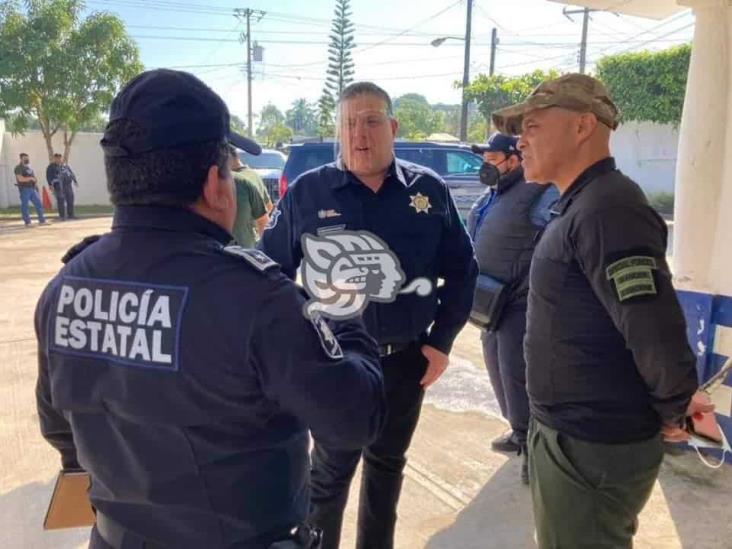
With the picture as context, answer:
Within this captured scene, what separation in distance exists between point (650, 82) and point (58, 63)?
14.8 m

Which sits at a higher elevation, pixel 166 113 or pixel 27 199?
pixel 166 113

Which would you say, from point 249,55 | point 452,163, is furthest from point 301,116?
point 452,163

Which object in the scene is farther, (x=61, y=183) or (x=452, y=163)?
(x=61, y=183)

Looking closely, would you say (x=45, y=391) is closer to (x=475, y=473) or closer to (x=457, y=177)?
(x=475, y=473)

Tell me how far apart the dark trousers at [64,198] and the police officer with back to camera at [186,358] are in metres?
15.0

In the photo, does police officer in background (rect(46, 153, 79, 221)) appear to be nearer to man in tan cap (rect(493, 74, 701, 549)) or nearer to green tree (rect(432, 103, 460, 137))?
man in tan cap (rect(493, 74, 701, 549))

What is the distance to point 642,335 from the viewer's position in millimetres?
1492

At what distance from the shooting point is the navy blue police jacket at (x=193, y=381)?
3.37ft

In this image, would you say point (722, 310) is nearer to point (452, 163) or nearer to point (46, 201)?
point (452, 163)

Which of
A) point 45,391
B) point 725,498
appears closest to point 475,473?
point 725,498

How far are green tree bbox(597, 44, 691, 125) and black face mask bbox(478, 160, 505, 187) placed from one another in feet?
46.2

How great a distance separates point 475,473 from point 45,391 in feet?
7.69

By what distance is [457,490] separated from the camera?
9.85 feet

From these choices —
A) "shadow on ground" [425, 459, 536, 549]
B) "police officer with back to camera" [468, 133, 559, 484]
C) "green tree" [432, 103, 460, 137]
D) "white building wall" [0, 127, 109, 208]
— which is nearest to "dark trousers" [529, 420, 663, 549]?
"shadow on ground" [425, 459, 536, 549]
